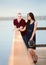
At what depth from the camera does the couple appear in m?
1.45

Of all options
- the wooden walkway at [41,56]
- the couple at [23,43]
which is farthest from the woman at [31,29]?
the wooden walkway at [41,56]

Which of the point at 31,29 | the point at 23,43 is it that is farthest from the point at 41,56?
the point at 23,43

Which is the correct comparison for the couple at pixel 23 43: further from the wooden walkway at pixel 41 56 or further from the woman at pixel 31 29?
the wooden walkway at pixel 41 56

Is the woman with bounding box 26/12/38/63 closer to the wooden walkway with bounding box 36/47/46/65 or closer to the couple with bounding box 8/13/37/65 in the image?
the couple with bounding box 8/13/37/65

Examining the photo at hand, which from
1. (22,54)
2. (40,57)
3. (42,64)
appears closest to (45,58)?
(40,57)

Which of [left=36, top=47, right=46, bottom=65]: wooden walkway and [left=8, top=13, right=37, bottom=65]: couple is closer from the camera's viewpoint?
[left=8, top=13, right=37, bottom=65]: couple

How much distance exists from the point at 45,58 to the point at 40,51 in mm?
559

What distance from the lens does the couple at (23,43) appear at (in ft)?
4.76

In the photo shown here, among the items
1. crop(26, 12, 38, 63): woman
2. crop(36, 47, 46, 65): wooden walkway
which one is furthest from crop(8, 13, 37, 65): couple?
crop(36, 47, 46, 65): wooden walkway

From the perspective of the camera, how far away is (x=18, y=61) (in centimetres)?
139

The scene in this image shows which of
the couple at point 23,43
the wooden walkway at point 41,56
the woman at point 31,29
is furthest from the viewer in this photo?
the wooden walkway at point 41,56

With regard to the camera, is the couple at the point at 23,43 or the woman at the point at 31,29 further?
the woman at the point at 31,29

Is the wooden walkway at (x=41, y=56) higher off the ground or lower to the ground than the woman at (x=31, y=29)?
lower

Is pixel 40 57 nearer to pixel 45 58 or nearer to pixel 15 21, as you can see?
pixel 45 58
